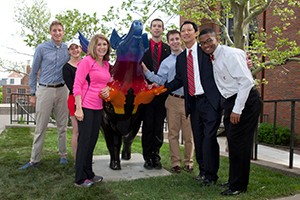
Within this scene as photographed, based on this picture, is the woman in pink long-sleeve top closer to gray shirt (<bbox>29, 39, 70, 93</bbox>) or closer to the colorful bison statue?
the colorful bison statue

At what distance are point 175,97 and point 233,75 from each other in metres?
1.23

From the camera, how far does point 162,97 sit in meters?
4.55

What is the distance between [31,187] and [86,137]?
0.89 metres

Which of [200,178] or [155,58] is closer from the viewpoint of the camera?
[200,178]

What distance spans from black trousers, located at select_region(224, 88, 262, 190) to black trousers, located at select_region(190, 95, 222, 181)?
0.86 feet

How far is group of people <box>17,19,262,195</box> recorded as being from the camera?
3.55 m

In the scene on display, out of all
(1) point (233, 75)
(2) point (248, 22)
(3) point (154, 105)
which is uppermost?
(2) point (248, 22)

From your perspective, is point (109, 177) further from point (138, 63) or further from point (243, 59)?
point (243, 59)

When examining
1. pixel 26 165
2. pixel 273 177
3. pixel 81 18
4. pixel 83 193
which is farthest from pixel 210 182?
pixel 81 18

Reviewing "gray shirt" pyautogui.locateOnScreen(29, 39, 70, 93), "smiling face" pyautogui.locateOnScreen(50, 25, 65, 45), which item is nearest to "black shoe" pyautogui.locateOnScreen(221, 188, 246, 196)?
"gray shirt" pyautogui.locateOnScreen(29, 39, 70, 93)

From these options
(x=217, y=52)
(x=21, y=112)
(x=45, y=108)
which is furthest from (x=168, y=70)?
(x=21, y=112)

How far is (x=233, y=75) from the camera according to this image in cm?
349

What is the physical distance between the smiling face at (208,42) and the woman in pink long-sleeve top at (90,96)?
3.79 feet

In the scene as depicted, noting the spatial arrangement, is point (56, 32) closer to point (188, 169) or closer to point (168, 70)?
point (168, 70)
